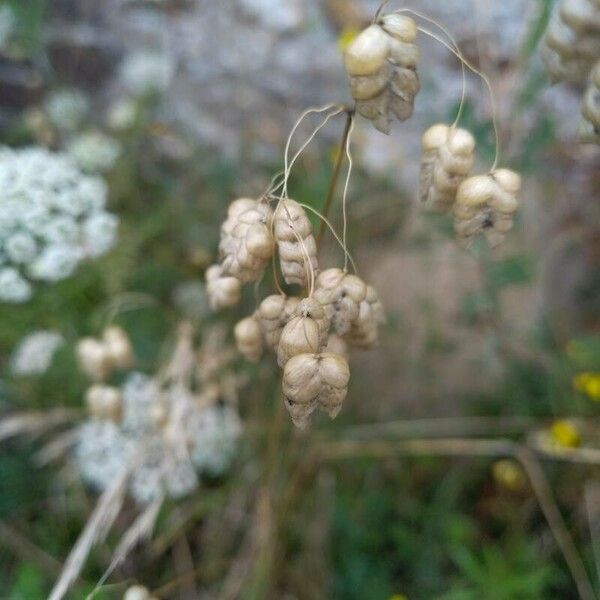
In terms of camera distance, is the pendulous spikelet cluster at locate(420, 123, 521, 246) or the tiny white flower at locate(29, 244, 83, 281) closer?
the pendulous spikelet cluster at locate(420, 123, 521, 246)

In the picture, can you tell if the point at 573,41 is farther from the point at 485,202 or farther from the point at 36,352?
the point at 36,352

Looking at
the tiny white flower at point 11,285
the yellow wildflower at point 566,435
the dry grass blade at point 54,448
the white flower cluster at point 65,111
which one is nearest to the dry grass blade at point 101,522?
the dry grass blade at point 54,448

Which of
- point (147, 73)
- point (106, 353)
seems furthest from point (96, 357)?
point (147, 73)

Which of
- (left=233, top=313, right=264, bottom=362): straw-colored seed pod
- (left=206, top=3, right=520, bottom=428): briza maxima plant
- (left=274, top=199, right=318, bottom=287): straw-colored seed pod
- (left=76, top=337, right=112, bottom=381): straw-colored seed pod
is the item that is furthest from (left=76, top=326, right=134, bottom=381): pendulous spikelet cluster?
(left=274, top=199, right=318, bottom=287): straw-colored seed pod

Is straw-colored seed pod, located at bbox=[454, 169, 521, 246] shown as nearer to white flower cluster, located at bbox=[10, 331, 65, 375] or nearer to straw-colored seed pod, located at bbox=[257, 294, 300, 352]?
straw-colored seed pod, located at bbox=[257, 294, 300, 352]

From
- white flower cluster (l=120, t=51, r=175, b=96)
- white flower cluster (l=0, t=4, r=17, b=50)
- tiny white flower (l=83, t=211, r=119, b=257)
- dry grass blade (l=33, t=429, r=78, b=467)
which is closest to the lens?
tiny white flower (l=83, t=211, r=119, b=257)

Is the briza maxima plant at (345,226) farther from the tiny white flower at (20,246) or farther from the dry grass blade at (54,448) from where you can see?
the dry grass blade at (54,448)

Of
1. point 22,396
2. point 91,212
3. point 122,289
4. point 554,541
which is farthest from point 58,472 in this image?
point 554,541

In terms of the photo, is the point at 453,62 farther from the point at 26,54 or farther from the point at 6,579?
the point at 6,579
